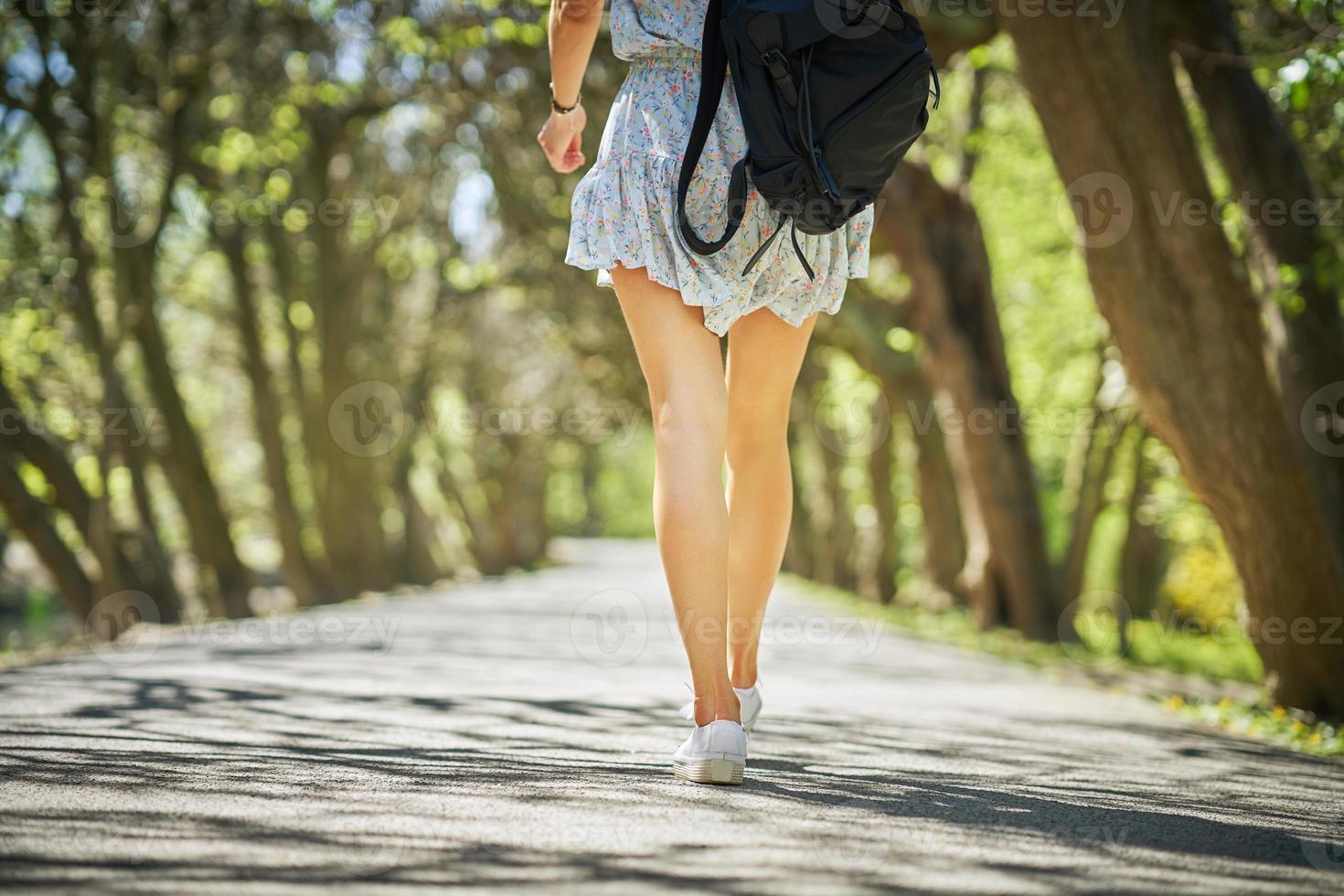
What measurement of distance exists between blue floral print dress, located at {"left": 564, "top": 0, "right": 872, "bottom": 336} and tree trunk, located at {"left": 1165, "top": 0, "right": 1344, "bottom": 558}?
403cm

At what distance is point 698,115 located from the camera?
3.17 m

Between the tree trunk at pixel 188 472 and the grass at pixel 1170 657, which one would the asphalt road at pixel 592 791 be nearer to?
the grass at pixel 1170 657

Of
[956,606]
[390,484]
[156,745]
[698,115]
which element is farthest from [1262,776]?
[390,484]

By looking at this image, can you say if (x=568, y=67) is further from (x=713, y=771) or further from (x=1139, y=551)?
(x=1139, y=551)

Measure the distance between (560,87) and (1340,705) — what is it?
4749mm

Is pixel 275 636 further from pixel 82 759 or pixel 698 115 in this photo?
pixel 698 115

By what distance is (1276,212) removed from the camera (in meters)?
6.52

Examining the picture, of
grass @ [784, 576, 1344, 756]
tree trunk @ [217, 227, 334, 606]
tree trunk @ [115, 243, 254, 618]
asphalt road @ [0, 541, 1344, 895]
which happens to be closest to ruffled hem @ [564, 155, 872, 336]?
asphalt road @ [0, 541, 1344, 895]

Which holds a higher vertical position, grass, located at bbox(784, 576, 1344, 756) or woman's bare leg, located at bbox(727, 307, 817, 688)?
woman's bare leg, located at bbox(727, 307, 817, 688)

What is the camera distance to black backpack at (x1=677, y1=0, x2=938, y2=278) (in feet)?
10.1

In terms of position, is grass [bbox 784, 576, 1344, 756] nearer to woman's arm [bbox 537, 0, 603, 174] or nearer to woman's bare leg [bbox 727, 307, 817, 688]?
woman's bare leg [bbox 727, 307, 817, 688]

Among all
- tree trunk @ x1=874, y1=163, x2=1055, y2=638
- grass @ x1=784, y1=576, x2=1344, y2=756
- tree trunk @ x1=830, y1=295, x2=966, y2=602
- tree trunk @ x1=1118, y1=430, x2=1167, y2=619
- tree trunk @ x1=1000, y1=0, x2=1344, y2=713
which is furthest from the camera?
tree trunk @ x1=1118, y1=430, x2=1167, y2=619

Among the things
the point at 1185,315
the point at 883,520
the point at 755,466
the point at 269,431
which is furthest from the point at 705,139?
the point at 883,520

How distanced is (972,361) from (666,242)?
964cm
